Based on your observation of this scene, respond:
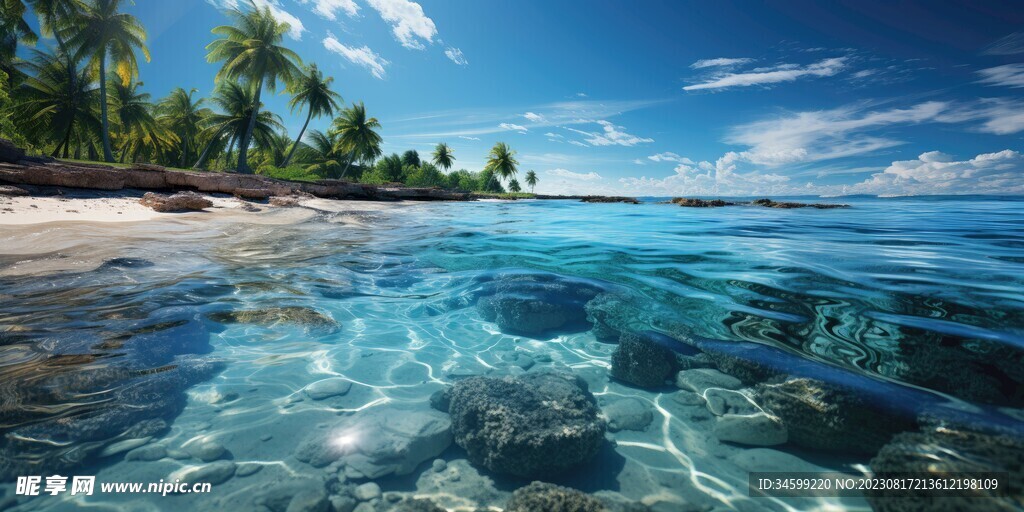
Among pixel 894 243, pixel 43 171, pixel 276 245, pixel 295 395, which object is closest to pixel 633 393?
pixel 295 395

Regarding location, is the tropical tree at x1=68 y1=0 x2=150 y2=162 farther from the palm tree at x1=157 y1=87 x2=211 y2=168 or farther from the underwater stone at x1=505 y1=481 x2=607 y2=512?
the underwater stone at x1=505 y1=481 x2=607 y2=512

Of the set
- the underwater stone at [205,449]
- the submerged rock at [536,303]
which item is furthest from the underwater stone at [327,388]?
the submerged rock at [536,303]

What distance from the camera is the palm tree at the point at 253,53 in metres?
28.2

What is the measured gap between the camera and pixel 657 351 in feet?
11.4

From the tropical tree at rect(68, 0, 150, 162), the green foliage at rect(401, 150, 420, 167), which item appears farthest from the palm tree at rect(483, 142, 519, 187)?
the tropical tree at rect(68, 0, 150, 162)

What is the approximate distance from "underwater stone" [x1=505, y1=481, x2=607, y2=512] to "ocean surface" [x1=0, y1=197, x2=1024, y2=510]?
18cm

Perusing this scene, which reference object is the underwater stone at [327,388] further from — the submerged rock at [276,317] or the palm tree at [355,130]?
the palm tree at [355,130]

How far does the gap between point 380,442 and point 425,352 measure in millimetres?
1358

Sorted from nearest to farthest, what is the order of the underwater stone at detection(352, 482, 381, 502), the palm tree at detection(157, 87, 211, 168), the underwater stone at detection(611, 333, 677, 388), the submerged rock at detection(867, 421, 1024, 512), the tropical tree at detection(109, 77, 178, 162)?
1. the submerged rock at detection(867, 421, 1024, 512)
2. the underwater stone at detection(352, 482, 381, 502)
3. the underwater stone at detection(611, 333, 677, 388)
4. the tropical tree at detection(109, 77, 178, 162)
5. the palm tree at detection(157, 87, 211, 168)

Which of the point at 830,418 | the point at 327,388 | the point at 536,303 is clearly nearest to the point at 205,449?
the point at 327,388

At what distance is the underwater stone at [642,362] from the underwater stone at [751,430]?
0.63 m

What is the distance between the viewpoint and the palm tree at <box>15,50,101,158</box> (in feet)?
86.9

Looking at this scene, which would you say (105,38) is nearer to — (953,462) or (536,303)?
(536,303)

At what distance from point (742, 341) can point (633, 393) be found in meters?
1.35
